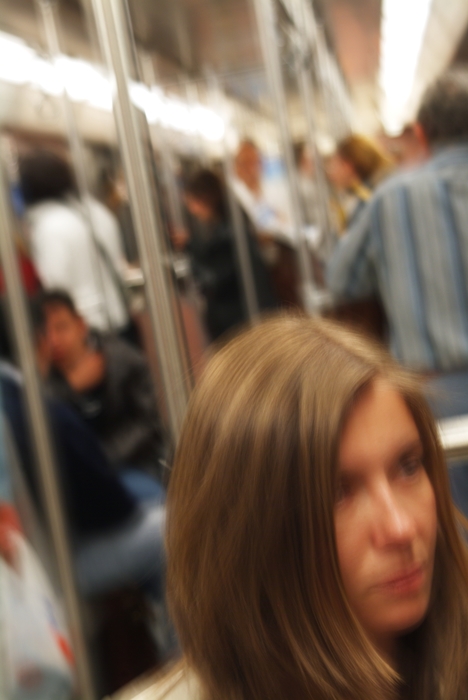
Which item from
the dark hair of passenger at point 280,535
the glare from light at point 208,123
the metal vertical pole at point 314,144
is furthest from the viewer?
the glare from light at point 208,123

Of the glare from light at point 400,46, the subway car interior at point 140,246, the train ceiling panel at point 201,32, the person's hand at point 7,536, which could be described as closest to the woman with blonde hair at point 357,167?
the subway car interior at point 140,246

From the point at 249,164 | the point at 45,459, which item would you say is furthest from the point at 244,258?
the point at 45,459

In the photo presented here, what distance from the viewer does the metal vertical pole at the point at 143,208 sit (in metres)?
0.98

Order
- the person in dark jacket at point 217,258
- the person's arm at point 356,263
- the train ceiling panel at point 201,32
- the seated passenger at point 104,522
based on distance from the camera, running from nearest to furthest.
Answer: the person's arm at point 356,263 → the seated passenger at point 104,522 → the person in dark jacket at point 217,258 → the train ceiling panel at point 201,32

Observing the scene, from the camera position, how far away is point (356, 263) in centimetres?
196

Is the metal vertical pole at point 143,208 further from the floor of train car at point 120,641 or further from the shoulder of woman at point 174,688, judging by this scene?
the floor of train car at point 120,641

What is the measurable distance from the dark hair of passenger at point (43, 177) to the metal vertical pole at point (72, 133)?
0.56 feet

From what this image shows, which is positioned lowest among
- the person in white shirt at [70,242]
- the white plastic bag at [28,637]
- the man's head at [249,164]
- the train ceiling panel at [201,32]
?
the white plastic bag at [28,637]

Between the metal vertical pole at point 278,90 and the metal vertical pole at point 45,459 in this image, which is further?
the metal vertical pole at point 278,90

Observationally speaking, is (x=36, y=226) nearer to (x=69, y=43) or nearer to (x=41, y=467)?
(x=41, y=467)

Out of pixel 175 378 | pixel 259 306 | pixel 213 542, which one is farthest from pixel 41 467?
pixel 259 306

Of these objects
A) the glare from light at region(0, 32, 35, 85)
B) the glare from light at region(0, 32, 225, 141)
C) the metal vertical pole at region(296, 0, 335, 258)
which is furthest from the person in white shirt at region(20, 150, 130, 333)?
the metal vertical pole at region(296, 0, 335, 258)

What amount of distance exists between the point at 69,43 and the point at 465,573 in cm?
316

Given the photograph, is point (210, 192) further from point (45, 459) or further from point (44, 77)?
point (45, 459)
